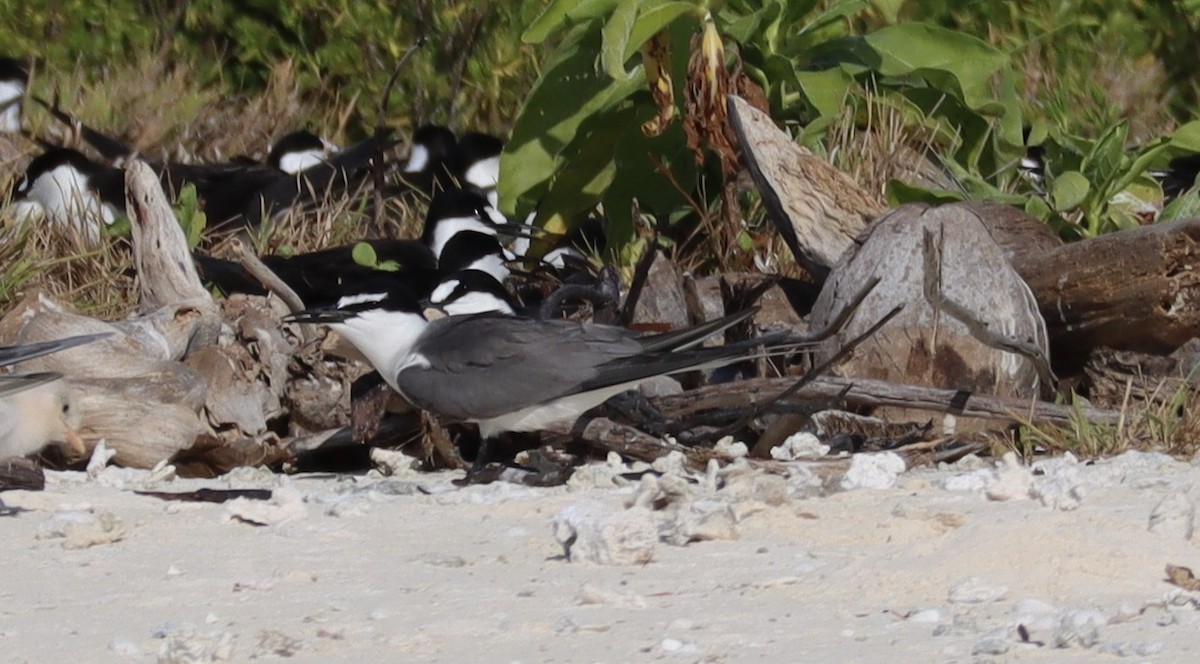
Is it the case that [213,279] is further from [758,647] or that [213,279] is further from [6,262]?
[758,647]

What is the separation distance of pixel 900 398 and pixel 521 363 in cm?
96

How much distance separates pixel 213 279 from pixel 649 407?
2104 mm

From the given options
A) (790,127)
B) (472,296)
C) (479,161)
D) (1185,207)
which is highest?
(790,127)

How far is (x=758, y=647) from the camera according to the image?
293 cm

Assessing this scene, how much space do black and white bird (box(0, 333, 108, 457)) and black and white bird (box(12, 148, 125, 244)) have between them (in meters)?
1.98

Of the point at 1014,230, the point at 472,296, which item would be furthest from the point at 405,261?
the point at 1014,230

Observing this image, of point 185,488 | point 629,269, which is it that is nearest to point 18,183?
point 629,269

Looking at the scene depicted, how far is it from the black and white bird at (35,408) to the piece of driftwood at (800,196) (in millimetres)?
2023

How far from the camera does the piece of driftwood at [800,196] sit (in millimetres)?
5723

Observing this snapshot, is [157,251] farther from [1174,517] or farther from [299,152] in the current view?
[1174,517]

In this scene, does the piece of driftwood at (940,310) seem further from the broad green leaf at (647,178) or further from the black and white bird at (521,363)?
the broad green leaf at (647,178)

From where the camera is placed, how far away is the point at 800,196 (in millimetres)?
5758

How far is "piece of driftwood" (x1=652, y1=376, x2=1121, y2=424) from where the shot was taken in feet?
15.6

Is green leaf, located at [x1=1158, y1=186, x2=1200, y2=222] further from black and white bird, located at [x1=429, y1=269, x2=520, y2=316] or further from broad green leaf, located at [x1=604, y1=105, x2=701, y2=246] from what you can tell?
black and white bird, located at [x1=429, y1=269, x2=520, y2=316]
